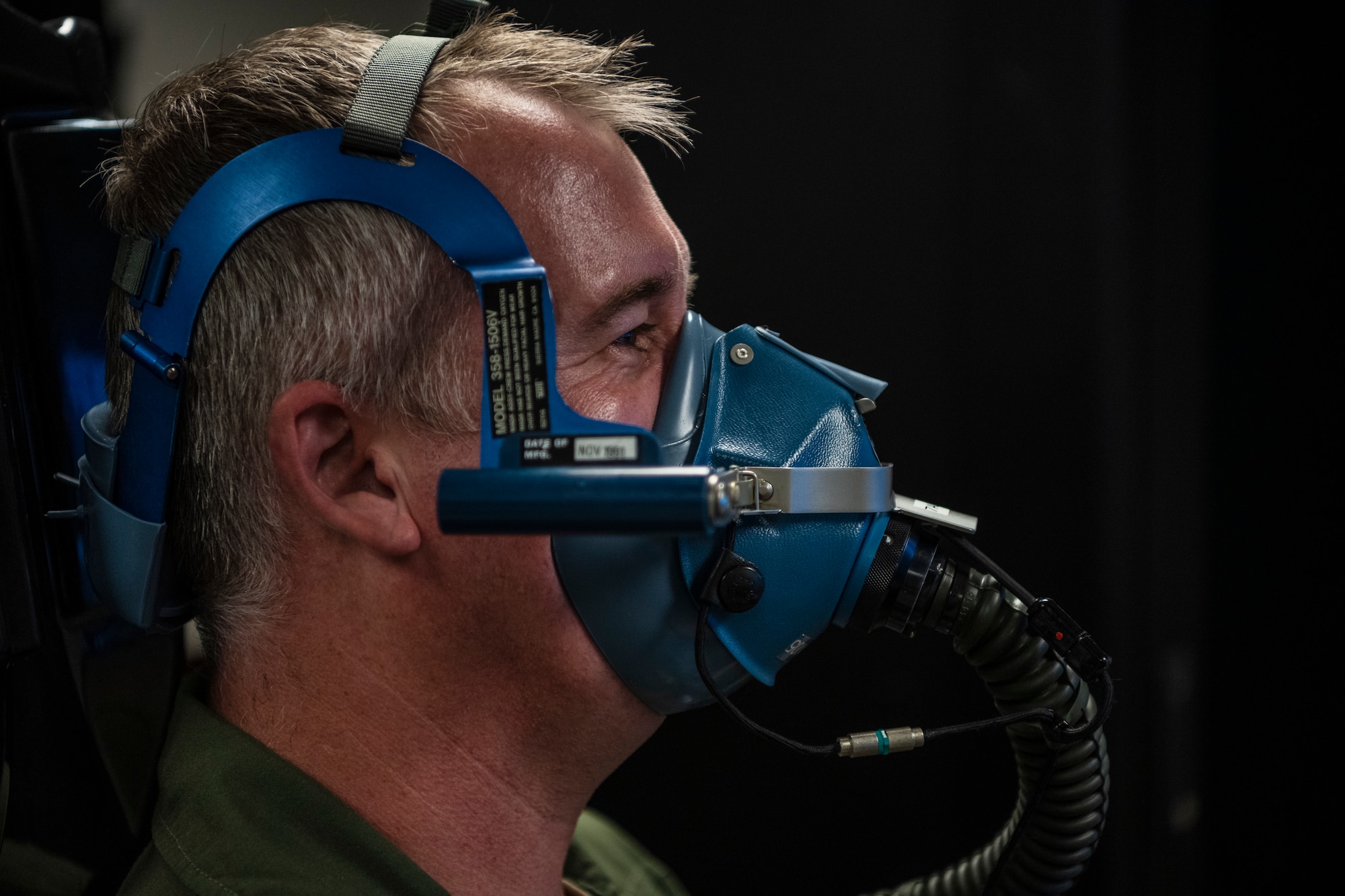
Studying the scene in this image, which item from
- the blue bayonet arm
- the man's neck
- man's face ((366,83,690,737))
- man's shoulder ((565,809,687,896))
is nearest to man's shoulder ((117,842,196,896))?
the man's neck

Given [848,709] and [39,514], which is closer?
[39,514]

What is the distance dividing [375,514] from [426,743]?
23 cm

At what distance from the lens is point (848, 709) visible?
1.55m

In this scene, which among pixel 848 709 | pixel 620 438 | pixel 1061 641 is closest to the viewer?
pixel 620 438

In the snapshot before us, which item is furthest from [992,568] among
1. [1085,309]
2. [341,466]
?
[341,466]

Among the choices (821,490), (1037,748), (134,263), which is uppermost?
(134,263)

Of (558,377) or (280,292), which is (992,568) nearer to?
(558,377)

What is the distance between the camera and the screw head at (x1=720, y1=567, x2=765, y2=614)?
953 mm

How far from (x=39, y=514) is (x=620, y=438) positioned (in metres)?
0.71

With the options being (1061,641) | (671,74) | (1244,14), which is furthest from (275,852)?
(1244,14)

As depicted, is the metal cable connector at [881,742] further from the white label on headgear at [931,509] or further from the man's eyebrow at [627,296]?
the man's eyebrow at [627,296]

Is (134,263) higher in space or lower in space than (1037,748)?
higher

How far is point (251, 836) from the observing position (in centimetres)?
93

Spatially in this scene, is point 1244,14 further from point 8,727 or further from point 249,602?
point 8,727
